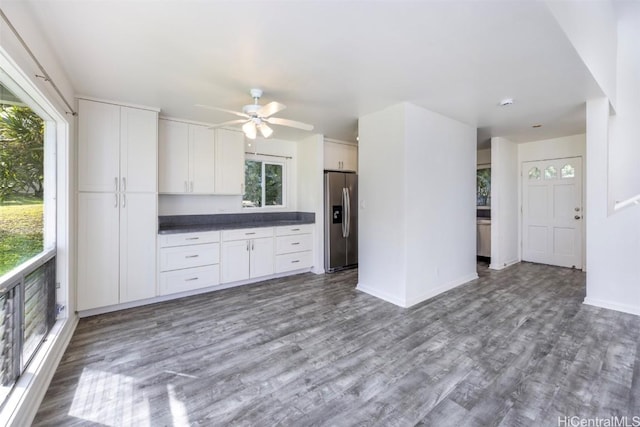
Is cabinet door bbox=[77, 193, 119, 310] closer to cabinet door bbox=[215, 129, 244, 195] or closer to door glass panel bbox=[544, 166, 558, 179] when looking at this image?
cabinet door bbox=[215, 129, 244, 195]

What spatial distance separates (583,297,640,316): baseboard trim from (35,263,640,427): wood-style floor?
4.4 inches

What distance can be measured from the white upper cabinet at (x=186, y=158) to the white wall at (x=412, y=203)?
A: 2192mm

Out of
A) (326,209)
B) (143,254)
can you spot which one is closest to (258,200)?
(326,209)

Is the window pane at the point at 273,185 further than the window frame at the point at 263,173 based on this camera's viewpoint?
Yes

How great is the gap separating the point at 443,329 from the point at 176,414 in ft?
7.41

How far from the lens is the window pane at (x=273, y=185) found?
5.01 m

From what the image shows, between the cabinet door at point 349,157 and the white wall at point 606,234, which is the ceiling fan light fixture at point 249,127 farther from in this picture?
the white wall at point 606,234

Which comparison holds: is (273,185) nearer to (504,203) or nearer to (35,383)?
(35,383)

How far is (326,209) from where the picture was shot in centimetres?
478

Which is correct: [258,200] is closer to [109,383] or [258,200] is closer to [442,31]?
[109,383]

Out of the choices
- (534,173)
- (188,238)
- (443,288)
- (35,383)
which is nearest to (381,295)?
(443,288)

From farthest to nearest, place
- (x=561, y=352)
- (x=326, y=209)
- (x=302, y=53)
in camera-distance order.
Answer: (x=326, y=209) → (x=561, y=352) → (x=302, y=53)

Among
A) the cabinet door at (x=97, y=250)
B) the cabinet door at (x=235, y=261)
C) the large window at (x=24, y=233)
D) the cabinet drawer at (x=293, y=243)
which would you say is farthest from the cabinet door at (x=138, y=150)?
the cabinet drawer at (x=293, y=243)

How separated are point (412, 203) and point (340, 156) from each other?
2197mm
